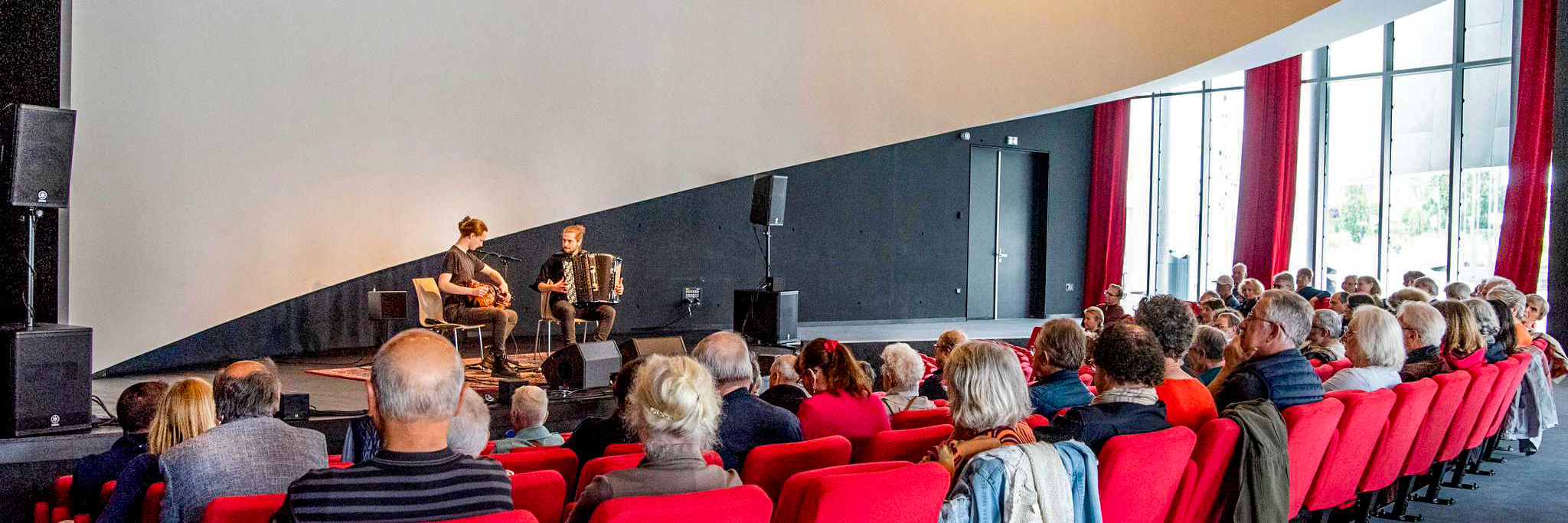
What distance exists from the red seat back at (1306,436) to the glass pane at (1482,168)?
9.81 metres

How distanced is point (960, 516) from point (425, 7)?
6.76 metres

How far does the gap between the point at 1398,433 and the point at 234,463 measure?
3825 millimetres

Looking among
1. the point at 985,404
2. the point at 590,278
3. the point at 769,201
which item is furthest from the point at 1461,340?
the point at 769,201

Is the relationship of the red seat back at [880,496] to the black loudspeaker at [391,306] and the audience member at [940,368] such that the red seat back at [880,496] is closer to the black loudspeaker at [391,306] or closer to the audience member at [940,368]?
the audience member at [940,368]

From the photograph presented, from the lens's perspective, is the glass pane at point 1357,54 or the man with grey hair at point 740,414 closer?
the man with grey hair at point 740,414

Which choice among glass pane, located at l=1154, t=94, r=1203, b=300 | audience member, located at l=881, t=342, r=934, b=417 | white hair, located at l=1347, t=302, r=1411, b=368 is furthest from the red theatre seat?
glass pane, located at l=1154, t=94, r=1203, b=300

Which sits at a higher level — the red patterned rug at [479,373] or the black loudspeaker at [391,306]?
the black loudspeaker at [391,306]

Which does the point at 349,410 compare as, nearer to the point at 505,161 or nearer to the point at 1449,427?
the point at 505,161

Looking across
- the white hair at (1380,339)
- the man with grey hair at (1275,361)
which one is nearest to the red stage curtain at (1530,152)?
the white hair at (1380,339)

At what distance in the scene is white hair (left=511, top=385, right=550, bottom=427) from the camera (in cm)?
361

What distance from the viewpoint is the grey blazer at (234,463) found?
240 centimetres

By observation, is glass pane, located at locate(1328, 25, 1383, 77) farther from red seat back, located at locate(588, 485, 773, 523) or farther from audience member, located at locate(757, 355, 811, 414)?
red seat back, located at locate(588, 485, 773, 523)

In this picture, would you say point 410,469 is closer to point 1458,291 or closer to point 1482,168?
point 1458,291

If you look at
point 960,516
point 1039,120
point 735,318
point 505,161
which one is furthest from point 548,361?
point 1039,120
